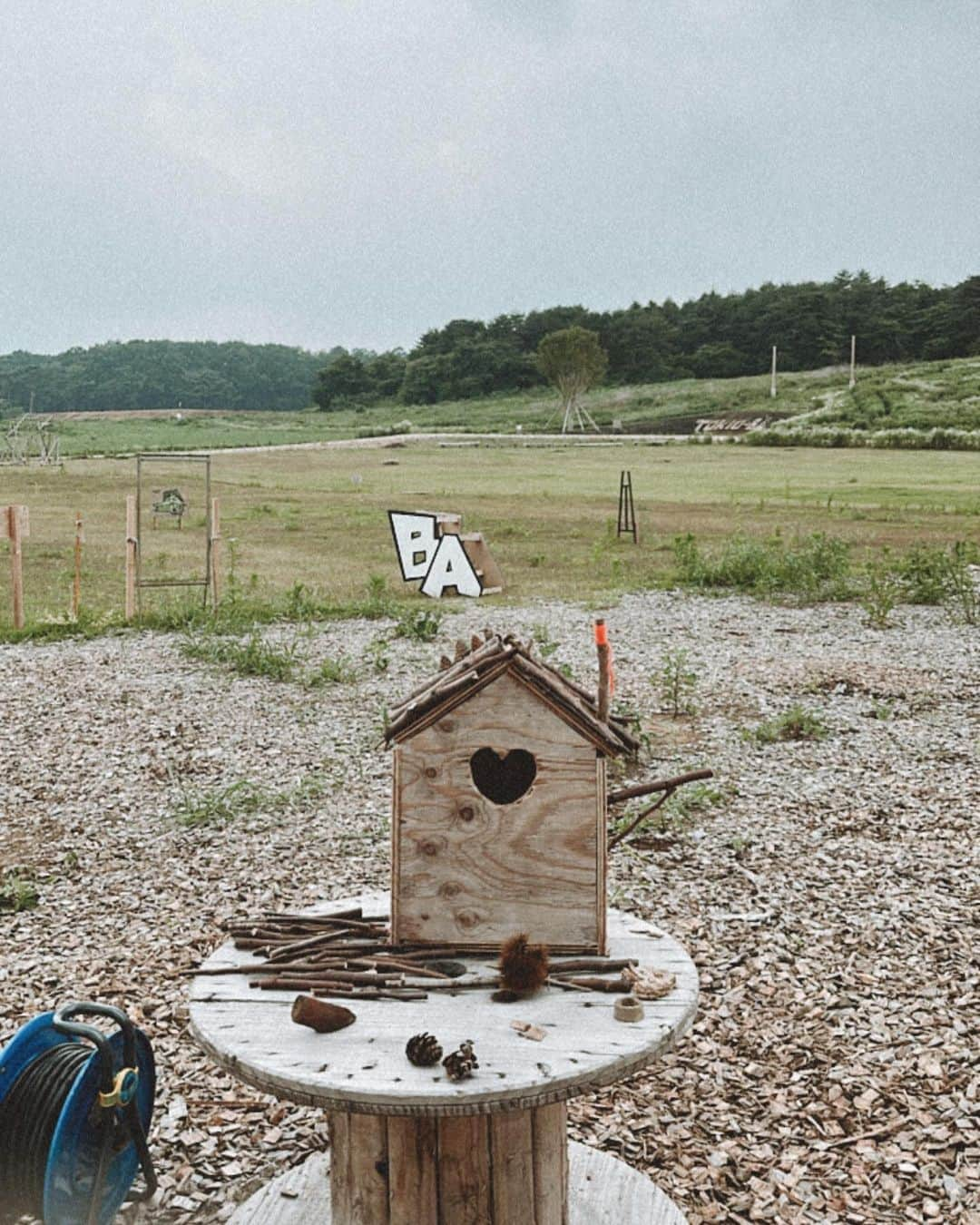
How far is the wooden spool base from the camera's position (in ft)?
9.77

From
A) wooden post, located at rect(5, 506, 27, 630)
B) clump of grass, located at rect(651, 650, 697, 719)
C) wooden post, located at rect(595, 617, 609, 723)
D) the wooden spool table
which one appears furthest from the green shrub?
the wooden spool table

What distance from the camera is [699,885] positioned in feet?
17.0

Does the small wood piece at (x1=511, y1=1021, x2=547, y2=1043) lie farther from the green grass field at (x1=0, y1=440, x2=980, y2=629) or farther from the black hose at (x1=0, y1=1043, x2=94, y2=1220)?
the green grass field at (x1=0, y1=440, x2=980, y2=629)

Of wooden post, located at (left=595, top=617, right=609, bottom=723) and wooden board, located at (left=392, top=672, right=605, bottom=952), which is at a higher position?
wooden post, located at (left=595, top=617, right=609, bottom=723)

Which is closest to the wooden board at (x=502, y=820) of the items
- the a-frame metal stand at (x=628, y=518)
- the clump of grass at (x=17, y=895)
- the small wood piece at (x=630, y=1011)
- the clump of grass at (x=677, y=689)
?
the small wood piece at (x=630, y=1011)

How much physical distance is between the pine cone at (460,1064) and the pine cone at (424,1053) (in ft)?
0.09

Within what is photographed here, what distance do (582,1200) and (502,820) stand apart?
1.19 m

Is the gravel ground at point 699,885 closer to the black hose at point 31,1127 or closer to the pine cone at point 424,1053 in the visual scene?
the black hose at point 31,1127

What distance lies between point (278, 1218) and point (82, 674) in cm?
728

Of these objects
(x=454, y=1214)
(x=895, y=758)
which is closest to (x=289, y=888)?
(x=454, y=1214)

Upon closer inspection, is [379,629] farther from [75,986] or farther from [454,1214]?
[454,1214]

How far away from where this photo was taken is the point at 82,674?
31.7 feet

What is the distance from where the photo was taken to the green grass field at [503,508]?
1630cm

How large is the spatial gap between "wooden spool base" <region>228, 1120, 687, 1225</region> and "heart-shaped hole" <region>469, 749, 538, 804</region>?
1.14 metres
